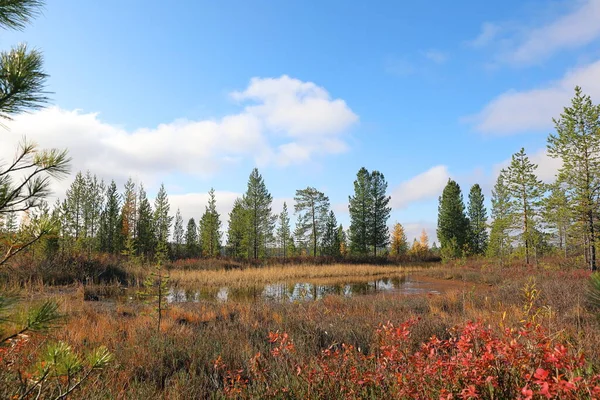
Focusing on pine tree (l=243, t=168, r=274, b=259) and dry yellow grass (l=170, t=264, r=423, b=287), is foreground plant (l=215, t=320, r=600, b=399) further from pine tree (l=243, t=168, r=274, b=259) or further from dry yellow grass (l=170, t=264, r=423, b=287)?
pine tree (l=243, t=168, r=274, b=259)

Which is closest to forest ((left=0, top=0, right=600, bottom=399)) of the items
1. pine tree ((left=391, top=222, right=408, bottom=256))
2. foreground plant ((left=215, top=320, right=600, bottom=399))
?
foreground plant ((left=215, top=320, right=600, bottom=399))

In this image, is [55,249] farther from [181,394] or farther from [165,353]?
[181,394]

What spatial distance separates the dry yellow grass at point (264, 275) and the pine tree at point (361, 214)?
1017cm

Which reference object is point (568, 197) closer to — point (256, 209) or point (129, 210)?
point (256, 209)

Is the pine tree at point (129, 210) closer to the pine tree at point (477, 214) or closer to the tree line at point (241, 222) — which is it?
the tree line at point (241, 222)

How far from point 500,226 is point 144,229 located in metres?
36.5

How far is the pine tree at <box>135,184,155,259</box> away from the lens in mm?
36406

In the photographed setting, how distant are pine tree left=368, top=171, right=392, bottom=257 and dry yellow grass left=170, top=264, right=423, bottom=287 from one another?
33.5ft

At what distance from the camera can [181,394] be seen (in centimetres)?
354

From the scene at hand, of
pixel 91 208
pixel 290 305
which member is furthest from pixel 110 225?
pixel 290 305

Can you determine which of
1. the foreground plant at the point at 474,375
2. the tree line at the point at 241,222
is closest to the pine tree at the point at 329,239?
the tree line at the point at 241,222

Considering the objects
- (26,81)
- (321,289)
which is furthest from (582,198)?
(26,81)

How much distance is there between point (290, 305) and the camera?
11117 millimetres

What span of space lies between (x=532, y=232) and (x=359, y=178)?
70.2ft
